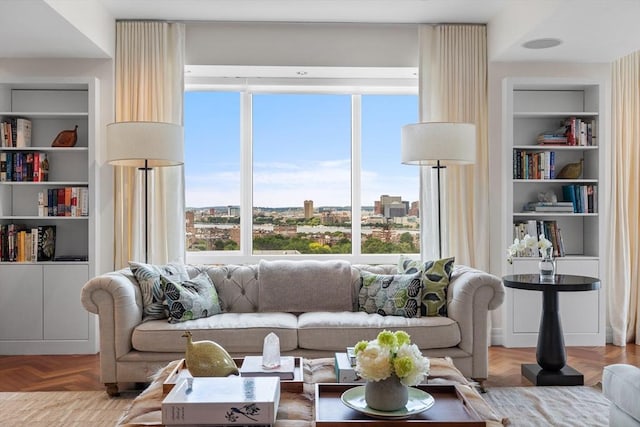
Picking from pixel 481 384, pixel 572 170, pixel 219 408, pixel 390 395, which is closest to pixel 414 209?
pixel 572 170

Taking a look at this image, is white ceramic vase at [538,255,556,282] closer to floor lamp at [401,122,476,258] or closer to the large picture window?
floor lamp at [401,122,476,258]

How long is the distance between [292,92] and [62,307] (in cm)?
275

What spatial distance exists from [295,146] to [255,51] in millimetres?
1000

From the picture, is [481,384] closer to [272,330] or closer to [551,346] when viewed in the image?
[551,346]

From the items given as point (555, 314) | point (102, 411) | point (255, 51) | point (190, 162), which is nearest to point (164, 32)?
point (255, 51)

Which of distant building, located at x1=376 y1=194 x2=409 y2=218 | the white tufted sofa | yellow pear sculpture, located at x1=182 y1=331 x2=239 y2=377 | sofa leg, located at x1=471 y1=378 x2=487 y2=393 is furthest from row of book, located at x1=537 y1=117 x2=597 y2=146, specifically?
yellow pear sculpture, located at x1=182 y1=331 x2=239 y2=377

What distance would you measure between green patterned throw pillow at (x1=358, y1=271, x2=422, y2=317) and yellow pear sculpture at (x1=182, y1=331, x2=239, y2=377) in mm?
1745

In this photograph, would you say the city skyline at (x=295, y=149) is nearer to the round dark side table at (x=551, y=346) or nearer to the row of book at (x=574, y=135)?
the row of book at (x=574, y=135)

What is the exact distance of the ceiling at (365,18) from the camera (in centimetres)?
400

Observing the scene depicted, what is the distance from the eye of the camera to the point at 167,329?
3740mm

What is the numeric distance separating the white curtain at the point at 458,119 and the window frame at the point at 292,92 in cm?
41

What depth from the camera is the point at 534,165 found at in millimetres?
5184

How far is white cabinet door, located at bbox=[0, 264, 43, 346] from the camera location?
190 inches

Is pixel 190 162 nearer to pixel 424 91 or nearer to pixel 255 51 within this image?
pixel 255 51
